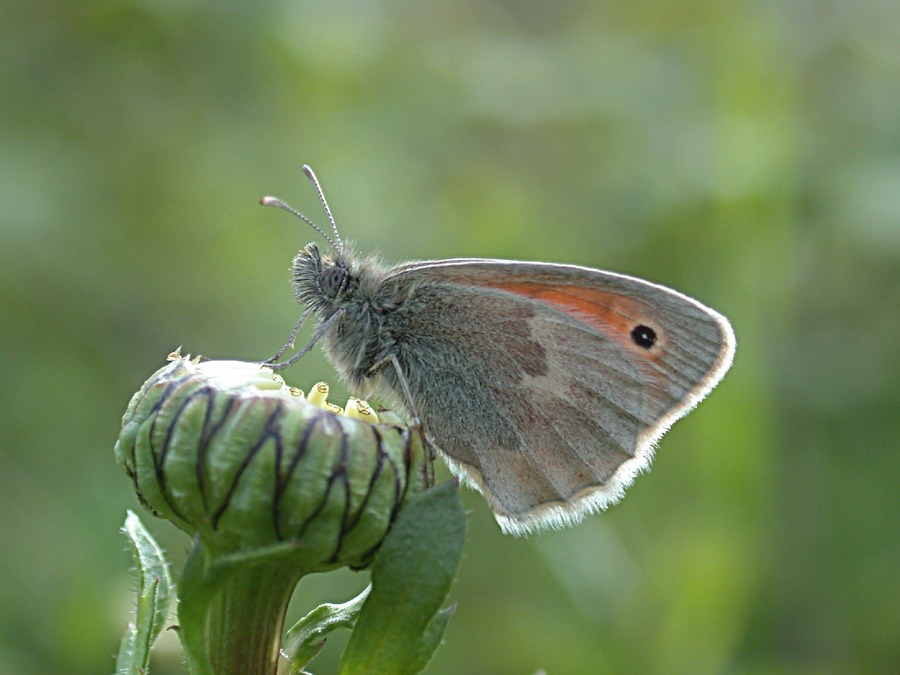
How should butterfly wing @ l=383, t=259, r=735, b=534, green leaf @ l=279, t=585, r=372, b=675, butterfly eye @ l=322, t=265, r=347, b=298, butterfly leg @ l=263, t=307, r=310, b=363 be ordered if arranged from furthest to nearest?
butterfly eye @ l=322, t=265, r=347, b=298, butterfly wing @ l=383, t=259, r=735, b=534, butterfly leg @ l=263, t=307, r=310, b=363, green leaf @ l=279, t=585, r=372, b=675

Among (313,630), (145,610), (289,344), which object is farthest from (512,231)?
(145,610)

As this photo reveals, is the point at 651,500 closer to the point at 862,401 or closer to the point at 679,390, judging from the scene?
the point at 862,401

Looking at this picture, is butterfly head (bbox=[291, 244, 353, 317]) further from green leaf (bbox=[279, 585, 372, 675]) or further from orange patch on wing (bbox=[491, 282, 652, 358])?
green leaf (bbox=[279, 585, 372, 675])

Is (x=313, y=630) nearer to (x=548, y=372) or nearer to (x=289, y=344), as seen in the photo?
(x=289, y=344)

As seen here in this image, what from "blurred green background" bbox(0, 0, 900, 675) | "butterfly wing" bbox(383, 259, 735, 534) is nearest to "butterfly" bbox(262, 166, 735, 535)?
"butterfly wing" bbox(383, 259, 735, 534)

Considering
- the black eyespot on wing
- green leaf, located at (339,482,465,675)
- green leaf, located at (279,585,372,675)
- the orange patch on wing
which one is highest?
the orange patch on wing

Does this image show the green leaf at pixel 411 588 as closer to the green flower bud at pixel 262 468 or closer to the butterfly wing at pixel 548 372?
the green flower bud at pixel 262 468
